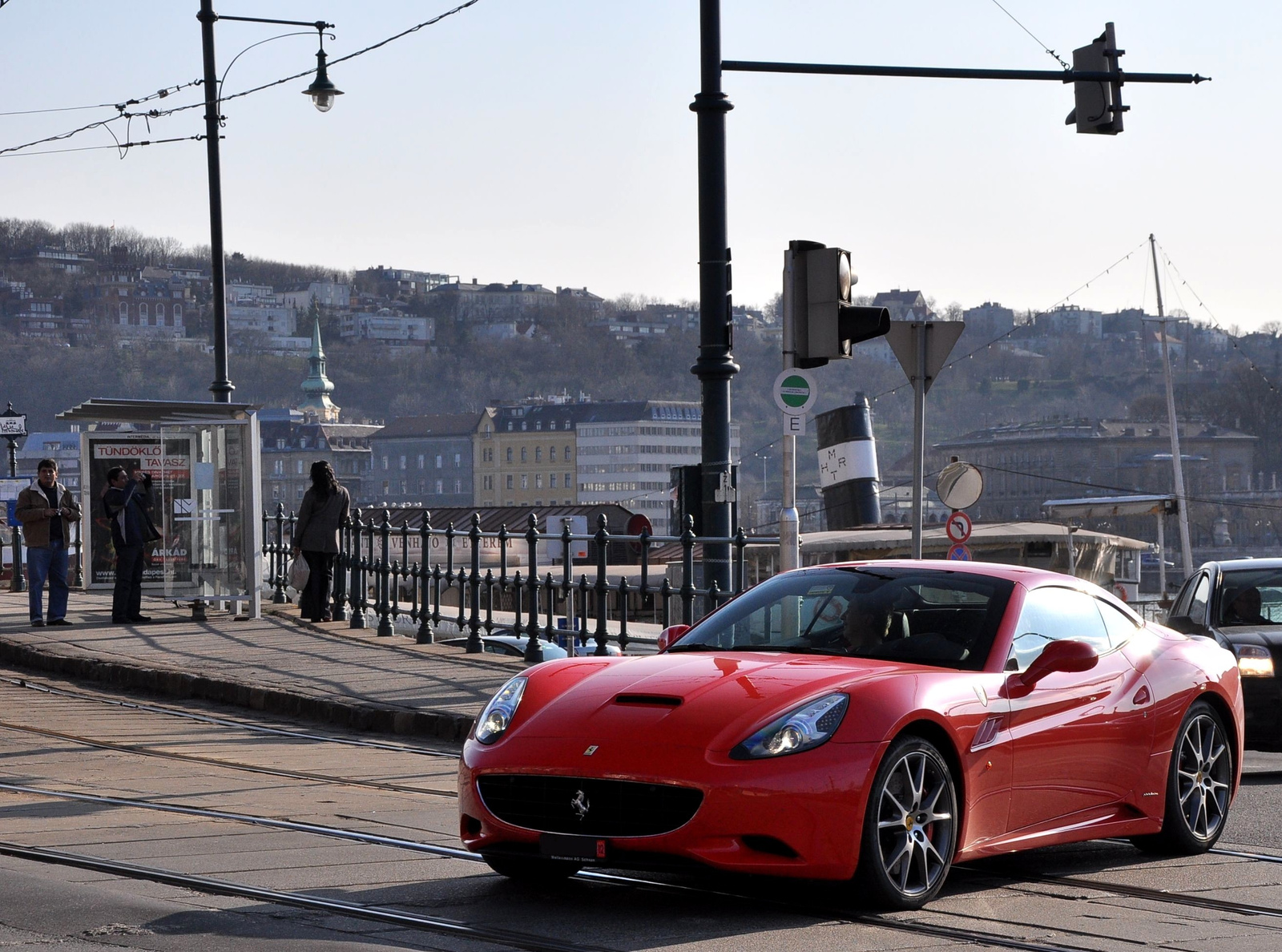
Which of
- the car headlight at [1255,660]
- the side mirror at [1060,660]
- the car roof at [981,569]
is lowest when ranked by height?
the car headlight at [1255,660]

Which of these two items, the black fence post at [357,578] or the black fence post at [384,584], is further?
the black fence post at [357,578]

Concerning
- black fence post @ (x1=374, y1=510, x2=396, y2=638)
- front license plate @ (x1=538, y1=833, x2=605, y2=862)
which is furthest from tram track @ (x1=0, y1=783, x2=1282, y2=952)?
black fence post @ (x1=374, y1=510, x2=396, y2=638)

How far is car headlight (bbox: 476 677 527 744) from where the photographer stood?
6.29 metres

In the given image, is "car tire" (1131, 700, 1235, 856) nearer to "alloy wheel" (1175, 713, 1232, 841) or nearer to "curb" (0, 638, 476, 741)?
"alloy wheel" (1175, 713, 1232, 841)

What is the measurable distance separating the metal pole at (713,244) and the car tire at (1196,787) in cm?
580

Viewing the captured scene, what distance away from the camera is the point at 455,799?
8727 millimetres

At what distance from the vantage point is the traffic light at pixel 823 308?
11.8 meters

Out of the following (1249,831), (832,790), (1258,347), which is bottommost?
(1249,831)

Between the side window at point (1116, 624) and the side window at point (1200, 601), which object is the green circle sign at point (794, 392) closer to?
the side window at point (1200, 601)

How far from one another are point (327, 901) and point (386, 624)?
11773 mm

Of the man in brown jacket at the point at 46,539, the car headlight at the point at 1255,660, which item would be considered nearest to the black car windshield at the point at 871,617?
the car headlight at the point at 1255,660

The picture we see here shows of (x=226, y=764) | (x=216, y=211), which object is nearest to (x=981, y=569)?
(x=226, y=764)

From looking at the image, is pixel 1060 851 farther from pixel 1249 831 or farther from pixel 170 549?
pixel 170 549

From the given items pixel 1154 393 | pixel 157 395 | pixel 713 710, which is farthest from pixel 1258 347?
pixel 713 710
